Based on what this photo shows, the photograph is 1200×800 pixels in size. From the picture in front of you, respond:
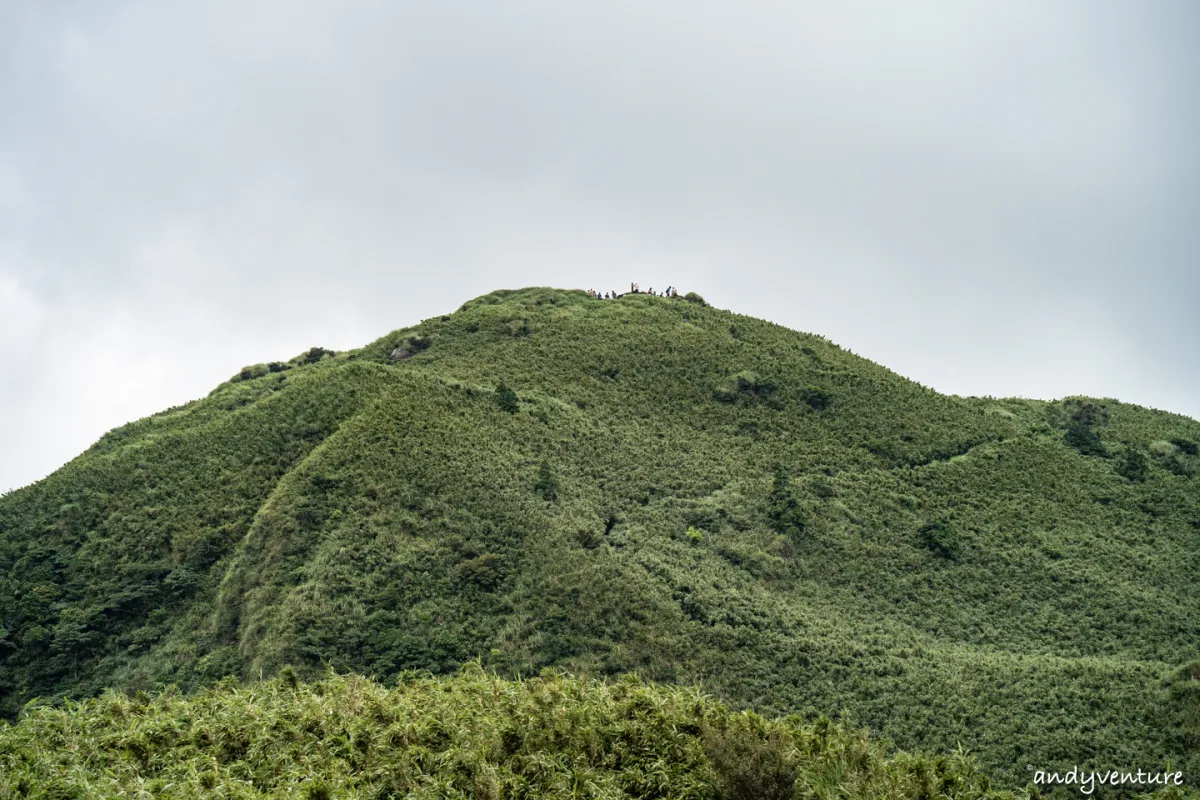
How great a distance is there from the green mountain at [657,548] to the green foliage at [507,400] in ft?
1.09

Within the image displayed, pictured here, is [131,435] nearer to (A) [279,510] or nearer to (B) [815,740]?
(A) [279,510]

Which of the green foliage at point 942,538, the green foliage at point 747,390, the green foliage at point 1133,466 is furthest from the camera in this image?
the green foliage at point 747,390

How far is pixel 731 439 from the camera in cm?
6131

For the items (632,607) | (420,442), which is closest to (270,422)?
(420,442)

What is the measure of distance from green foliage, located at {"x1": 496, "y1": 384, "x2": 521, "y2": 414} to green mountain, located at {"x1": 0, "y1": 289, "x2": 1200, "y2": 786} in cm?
33

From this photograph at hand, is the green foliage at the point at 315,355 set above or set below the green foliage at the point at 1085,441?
above

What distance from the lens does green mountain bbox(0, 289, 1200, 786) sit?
35.9 m

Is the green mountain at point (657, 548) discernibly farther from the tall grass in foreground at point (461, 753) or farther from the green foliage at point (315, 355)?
the tall grass in foreground at point (461, 753)

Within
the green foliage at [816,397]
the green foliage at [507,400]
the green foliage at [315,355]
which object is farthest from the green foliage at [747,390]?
the green foliage at [315,355]

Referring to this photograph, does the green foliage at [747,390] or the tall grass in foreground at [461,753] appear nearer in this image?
the tall grass in foreground at [461,753]

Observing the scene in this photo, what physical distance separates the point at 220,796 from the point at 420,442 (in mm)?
38667

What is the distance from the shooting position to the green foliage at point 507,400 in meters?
60.0

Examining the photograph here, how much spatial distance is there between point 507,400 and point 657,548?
18.9 m

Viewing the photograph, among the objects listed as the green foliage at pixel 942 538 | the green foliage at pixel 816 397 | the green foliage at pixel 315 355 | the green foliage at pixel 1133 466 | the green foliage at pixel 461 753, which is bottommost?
the green foliage at pixel 461 753
